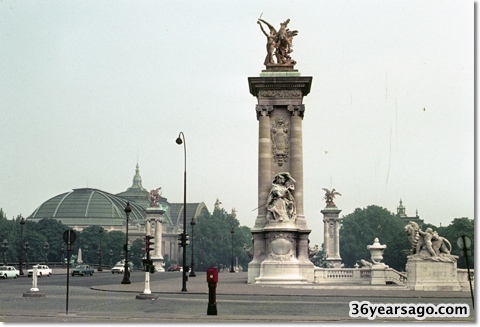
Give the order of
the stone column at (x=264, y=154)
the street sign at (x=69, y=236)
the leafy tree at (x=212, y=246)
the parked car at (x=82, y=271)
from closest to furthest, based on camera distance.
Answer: the street sign at (x=69, y=236) → the stone column at (x=264, y=154) → the parked car at (x=82, y=271) → the leafy tree at (x=212, y=246)

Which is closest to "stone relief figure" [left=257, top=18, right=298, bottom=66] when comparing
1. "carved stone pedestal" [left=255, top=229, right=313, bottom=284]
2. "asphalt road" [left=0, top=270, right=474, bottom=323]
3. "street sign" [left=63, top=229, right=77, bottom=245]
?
"carved stone pedestal" [left=255, top=229, right=313, bottom=284]

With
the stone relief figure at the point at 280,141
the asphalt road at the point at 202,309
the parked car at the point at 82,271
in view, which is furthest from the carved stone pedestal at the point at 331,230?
the asphalt road at the point at 202,309

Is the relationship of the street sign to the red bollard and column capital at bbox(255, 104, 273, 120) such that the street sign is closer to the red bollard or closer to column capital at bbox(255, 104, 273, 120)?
the red bollard

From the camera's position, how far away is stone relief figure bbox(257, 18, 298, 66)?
53344 mm

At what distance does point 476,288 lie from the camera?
20.4 m

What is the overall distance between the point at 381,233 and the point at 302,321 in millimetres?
152776

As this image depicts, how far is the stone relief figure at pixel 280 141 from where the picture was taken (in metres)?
51.9

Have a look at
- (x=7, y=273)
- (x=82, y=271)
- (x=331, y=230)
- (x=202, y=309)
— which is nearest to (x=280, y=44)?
(x=202, y=309)

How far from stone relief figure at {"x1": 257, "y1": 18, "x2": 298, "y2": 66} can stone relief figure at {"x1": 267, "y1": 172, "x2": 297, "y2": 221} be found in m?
8.20

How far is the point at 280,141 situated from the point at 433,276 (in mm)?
14214

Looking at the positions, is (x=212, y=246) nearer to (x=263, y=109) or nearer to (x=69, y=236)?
(x=263, y=109)

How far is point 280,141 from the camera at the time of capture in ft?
170

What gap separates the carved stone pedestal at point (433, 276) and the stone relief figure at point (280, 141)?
1245 cm

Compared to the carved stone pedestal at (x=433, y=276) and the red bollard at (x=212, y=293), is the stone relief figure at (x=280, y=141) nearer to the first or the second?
the carved stone pedestal at (x=433, y=276)
